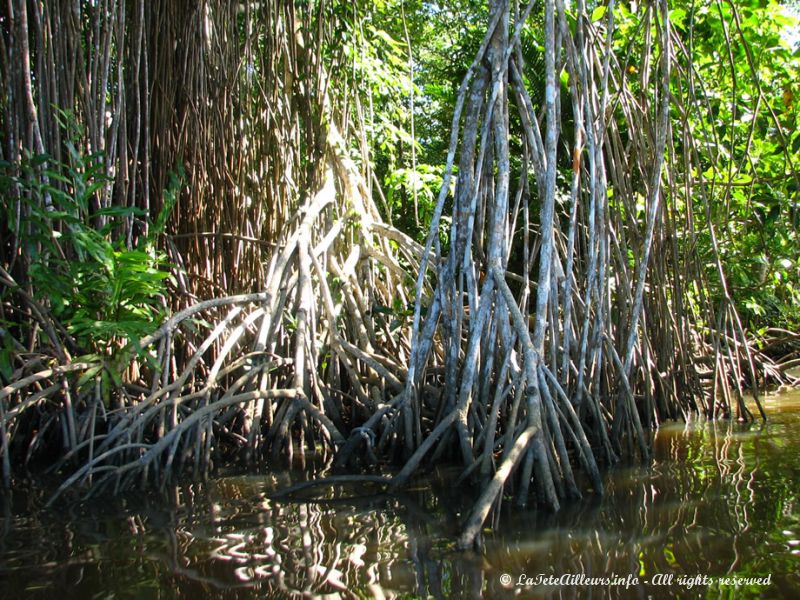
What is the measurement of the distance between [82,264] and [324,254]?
1.51 meters

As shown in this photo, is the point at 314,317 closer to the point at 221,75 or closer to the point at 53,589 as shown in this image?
the point at 221,75

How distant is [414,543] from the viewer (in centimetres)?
225

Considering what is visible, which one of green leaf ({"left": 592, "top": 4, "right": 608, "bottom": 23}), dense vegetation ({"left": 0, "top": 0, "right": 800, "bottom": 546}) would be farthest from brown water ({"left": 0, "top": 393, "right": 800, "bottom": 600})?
green leaf ({"left": 592, "top": 4, "right": 608, "bottom": 23})

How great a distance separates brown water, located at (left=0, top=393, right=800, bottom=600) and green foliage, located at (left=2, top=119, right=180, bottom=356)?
0.75 m

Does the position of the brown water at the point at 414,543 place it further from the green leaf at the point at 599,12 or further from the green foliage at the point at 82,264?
the green leaf at the point at 599,12

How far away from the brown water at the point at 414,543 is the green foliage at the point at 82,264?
75 centimetres

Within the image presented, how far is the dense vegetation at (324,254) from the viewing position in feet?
10.1

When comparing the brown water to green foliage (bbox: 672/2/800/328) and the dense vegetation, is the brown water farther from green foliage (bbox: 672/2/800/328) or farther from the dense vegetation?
green foliage (bbox: 672/2/800/328)

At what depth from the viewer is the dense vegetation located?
3076mm

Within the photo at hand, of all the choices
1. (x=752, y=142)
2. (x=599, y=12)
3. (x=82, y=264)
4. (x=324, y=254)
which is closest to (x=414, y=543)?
(x=82, y=264)

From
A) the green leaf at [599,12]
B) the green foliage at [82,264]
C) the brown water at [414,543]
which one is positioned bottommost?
the brown water at [414,543]

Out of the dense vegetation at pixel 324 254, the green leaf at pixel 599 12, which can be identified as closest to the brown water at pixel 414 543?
the dense vegetation at pixel 324 254

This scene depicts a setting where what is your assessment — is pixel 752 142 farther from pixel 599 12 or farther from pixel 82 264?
pixel 82 264

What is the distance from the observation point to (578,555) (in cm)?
209
